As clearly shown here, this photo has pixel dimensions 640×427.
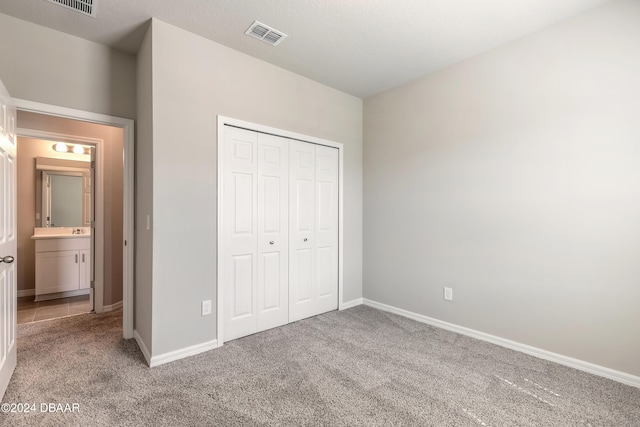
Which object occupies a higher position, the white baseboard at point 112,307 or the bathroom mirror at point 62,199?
the bathroom mirror at point 62,199

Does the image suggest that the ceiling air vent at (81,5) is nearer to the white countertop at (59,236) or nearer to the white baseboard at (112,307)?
the white baseboard at (112,307)

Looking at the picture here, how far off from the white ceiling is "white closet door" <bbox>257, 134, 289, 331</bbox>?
928 millimetres

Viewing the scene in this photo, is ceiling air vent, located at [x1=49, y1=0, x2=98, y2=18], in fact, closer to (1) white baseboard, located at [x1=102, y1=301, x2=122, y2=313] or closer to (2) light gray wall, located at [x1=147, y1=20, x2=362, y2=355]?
(2) light gray wall, located at [x1=147, y1=20, x2=362, y2=355]

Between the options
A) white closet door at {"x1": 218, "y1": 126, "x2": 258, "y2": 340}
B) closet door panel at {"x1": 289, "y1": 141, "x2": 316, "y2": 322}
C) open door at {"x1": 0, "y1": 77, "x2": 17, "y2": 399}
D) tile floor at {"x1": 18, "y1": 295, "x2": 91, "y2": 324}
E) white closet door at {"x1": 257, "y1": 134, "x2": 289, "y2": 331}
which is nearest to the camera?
open door at {"x1": 0, "y1": 77, "x2": 17, "y2": 399}

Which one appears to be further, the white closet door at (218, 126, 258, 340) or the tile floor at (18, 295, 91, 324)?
the tile floor at (18, 295, 91, 324)

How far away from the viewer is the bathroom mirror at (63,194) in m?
4.18

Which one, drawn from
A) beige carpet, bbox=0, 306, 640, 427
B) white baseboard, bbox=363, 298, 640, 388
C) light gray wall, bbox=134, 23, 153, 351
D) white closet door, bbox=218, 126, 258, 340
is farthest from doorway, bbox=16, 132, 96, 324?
white baseboard, bbox=363, 298, 640, 388

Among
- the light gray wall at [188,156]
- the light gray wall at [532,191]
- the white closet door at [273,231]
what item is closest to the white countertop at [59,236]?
the light gray wall at [188,156]

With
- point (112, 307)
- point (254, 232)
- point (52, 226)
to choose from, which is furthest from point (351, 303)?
point (52, 226)

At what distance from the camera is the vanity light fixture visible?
424cm

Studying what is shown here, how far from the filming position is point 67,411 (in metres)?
1.69

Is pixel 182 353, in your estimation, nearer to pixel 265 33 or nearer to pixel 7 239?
pixel 7 239

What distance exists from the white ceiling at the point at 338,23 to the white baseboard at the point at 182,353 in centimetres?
258

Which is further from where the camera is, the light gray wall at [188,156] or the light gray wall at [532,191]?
the light gray wall at [188,156]
